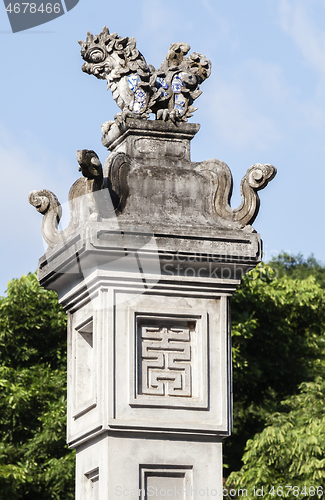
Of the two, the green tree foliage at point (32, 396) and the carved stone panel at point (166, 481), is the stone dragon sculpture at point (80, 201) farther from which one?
the green tree foliage at point (32, 396)

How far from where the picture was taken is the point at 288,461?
16.1 metres

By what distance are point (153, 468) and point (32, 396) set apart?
11777mm

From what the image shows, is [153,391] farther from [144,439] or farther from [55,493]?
[55,493]

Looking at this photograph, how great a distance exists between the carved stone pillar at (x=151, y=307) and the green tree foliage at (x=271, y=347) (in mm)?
13162

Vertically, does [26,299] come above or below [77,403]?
above

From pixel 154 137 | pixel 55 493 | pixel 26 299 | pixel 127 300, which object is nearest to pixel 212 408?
pixel 127 300

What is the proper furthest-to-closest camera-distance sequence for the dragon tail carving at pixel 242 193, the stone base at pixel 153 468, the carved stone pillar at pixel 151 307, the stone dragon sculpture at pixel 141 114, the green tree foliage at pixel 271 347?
the green tree foliage at pixel 271 347
the dragon tail carving at pixel 242 193
the stone dragon sculpture at pixel 141 114
the carved stone pillar at pixel 151 307
the stone base at pixel 153 468

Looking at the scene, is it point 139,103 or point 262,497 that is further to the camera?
point 262,497

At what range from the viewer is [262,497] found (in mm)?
16047

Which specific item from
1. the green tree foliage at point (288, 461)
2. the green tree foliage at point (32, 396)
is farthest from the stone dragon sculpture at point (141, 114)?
the green tree foliage at point (32, 396)

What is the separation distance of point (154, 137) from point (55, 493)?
11417mm

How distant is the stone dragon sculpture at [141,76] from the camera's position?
691cm

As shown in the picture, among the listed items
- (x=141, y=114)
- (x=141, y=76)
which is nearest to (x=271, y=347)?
(x=141, y=114)

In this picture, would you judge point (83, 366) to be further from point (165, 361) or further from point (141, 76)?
point (141, 76)
